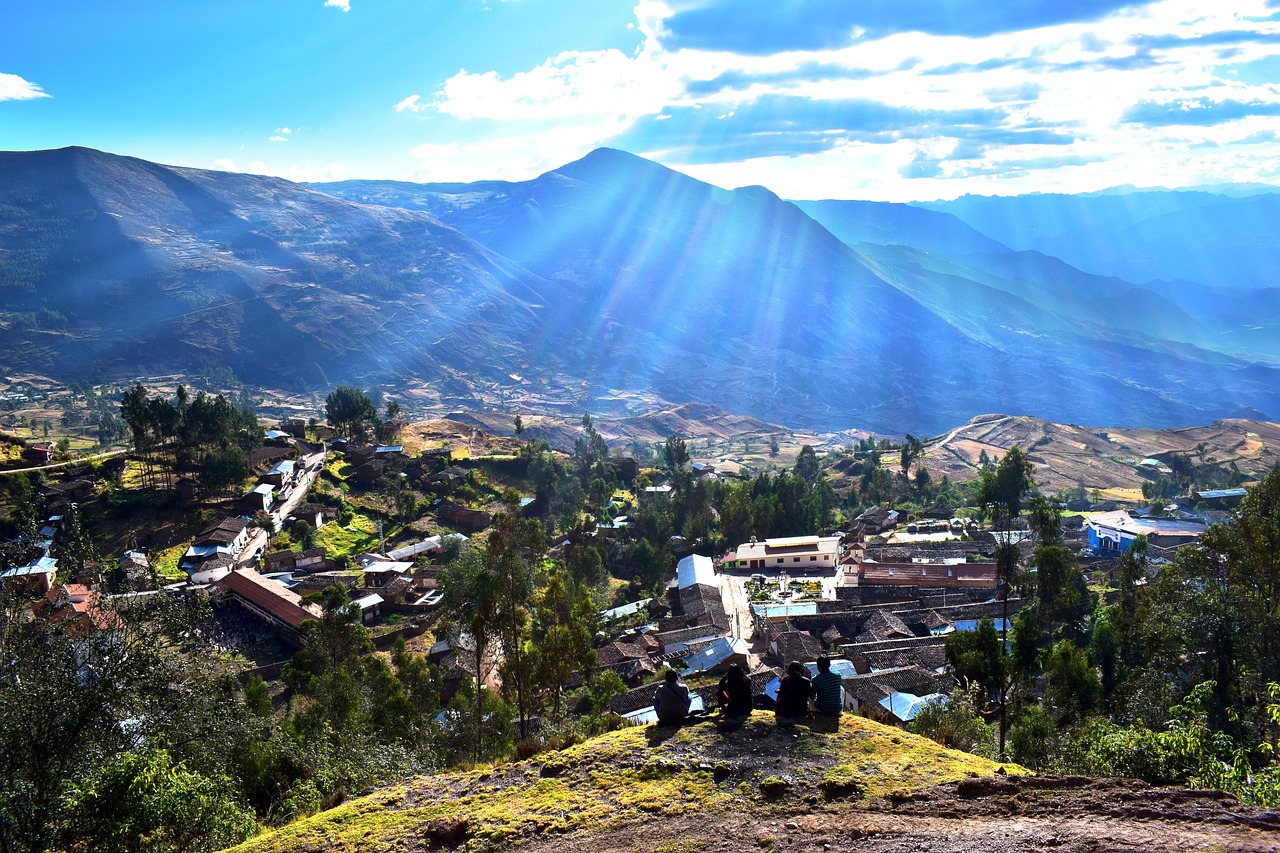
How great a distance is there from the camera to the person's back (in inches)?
438

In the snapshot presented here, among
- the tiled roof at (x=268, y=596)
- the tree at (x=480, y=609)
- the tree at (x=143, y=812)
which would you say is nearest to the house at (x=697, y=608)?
the tree at (x=480, y=609)

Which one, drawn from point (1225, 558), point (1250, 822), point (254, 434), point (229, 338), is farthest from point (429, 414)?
point (1250, 822)

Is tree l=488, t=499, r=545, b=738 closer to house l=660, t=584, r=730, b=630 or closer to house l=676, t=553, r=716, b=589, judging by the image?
house l=660, t=584, r=730, b=630

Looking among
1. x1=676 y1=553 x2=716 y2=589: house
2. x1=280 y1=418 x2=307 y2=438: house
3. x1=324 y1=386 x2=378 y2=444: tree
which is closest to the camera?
x1=676 y1=553 x2=716 y2=589: house

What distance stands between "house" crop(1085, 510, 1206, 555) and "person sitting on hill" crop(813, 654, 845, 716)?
5210cm

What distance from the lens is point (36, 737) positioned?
424 inches

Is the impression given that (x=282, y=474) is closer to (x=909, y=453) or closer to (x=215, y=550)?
(x=215, y=550)

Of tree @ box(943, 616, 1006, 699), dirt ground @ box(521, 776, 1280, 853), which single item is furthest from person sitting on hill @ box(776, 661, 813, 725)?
tree @ box(943, 616, 1006, 699)

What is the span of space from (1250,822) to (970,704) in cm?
1537

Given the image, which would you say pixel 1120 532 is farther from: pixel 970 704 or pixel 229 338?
pixel 229 338

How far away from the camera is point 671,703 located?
11.4m

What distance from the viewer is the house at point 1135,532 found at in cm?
5659

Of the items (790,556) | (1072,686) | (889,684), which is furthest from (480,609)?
(790,556)

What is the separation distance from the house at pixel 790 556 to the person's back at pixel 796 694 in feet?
139
